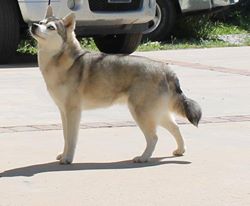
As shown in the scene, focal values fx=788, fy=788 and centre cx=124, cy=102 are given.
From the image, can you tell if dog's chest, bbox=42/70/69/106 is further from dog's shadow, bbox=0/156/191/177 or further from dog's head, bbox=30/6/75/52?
dog's shadow, bbox=0/156/191/177

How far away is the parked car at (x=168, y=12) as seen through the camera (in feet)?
54.3

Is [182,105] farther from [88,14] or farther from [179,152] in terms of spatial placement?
[88,14]

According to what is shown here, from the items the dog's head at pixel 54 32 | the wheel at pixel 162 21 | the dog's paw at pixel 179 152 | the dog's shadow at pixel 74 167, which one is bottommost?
the wheel at pixel 162 21

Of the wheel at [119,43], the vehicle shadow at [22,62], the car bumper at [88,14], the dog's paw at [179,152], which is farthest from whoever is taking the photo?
the wheel at [119,43]

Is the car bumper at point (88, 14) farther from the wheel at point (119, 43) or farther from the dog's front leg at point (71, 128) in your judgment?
the dog's front leg at point (71, 128)

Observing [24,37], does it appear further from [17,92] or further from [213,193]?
[213,193]

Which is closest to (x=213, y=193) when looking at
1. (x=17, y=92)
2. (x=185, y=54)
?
(x=17, y=92)

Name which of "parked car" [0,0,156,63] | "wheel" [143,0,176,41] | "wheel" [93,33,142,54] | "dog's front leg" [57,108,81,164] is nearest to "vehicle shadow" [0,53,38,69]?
"parked car" [0,0,156,63]

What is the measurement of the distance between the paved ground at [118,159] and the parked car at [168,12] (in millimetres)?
6685

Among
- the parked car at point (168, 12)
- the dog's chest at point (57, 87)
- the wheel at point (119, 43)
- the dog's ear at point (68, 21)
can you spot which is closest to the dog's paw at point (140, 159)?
the dog's chest at point (57, 87)

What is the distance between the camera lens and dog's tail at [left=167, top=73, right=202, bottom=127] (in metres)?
6.29

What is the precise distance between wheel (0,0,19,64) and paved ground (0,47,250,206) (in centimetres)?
221

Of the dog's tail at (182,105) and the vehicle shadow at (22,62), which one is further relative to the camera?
the vehicle shadow at (22,62)

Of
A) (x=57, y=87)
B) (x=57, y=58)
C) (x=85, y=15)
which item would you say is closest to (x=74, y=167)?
(x=57, y=87)
